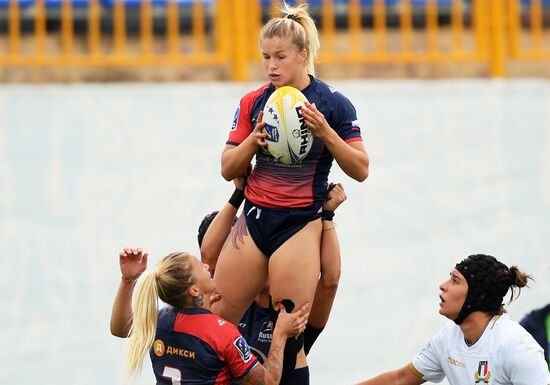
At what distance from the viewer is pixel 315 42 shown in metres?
4.17

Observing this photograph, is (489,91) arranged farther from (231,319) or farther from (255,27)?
(231,319)

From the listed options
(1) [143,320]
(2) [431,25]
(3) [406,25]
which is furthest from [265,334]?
(2) [431,25]

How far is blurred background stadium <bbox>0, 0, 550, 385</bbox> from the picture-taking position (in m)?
7.55

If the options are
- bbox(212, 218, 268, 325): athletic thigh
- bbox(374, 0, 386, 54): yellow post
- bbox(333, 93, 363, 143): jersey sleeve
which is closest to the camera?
bbox(333, 93, 363, 143): jersey sleeve

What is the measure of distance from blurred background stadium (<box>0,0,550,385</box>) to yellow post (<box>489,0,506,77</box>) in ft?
0.04

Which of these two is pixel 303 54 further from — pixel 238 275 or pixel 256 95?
pixel 238 275

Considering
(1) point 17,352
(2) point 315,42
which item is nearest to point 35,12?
(1) point 17,352

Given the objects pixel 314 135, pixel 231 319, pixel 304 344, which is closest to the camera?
pixel 314 135

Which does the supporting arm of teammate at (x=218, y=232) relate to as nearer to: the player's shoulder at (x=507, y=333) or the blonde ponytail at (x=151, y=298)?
the blonde ponytail at (x=151, y=298)

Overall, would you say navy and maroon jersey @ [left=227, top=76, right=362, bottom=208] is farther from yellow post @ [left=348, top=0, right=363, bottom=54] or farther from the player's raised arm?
yellow post @ [left=348, top=0, right=363, bottom=54]

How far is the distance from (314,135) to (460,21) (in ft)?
14.1

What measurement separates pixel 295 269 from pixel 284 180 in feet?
1.12

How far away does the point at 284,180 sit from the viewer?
4.17 meters

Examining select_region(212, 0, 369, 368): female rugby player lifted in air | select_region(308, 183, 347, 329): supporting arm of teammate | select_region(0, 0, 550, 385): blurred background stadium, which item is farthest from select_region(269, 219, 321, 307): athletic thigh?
select_region(0, 0, 550, 385): blurred background stadium
